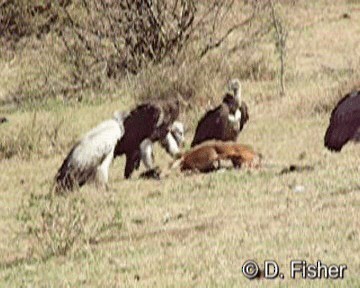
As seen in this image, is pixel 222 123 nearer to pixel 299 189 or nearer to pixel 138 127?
pixel 138 127

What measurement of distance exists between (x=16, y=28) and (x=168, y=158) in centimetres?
1593

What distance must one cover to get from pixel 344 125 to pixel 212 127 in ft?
8.74

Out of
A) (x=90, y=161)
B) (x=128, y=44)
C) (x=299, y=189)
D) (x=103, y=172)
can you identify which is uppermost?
(x=128, y=44)

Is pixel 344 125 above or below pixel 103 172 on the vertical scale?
above

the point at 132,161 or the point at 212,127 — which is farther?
the point at 212,127

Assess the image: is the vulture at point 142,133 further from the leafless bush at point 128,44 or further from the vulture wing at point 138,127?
the leafless bush at point 128,44

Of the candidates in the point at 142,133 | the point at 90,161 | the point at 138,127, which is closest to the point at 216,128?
the point at 142,133

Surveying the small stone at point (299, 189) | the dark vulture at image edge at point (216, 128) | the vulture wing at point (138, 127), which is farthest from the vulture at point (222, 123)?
the small stone at point (299, 189)

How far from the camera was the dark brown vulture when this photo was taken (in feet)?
40.0

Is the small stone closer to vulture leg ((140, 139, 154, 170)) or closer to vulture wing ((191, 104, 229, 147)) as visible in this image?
vulture leg ((140, 139, 154, 170))

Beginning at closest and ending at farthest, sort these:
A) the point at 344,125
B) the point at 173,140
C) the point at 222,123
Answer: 1. the point at 344,125
2. the point at 173,140
3. the point at 222,123

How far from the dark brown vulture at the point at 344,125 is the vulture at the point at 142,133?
197 centimetres

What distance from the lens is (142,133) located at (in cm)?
1308

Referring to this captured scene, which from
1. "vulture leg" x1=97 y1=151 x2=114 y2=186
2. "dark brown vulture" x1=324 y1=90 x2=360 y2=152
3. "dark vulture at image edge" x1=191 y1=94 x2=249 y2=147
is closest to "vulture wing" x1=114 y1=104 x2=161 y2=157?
"vulture leg" x1=97 y1=151 x2=114 y2=186
